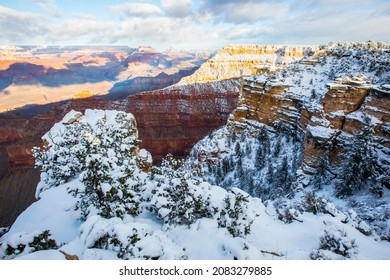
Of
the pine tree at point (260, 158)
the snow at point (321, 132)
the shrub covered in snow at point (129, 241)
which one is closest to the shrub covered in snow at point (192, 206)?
the shrub covered in snow at point (129, 241)

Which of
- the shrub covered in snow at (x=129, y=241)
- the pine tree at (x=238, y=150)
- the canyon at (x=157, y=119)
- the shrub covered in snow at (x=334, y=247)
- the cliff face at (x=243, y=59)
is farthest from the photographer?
the cliff face at (x=243, y=59)

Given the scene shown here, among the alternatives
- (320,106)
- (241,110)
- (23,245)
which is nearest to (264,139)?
(241,110)

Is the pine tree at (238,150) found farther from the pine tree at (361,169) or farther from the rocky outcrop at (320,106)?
the pine tree at (361,169)

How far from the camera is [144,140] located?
205 ft

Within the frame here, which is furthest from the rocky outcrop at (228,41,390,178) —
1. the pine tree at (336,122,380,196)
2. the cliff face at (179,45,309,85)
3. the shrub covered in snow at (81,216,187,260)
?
the cliff face at (179,45,309,85)

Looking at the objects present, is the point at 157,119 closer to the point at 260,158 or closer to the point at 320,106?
the point at 260,158

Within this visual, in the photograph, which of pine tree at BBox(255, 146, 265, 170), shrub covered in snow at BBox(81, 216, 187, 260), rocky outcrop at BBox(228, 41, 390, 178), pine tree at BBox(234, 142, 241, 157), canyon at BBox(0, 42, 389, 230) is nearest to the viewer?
shrub covered in snow at BBox(81, 216, 187, 260)

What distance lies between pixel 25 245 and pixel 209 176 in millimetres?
25405

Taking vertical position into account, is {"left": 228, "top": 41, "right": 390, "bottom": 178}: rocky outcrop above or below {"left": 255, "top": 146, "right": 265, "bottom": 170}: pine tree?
above

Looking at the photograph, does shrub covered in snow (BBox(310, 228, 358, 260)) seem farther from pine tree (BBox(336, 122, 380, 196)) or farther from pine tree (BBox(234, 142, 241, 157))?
pine tree (BBox(234, 142, 241, 157))

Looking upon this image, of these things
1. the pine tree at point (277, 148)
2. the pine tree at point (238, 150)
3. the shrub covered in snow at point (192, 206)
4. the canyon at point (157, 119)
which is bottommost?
the canyon at point (157, 119)

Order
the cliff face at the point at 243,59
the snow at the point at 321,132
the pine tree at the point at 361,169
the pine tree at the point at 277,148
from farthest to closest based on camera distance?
1. the cliff face at the point at 243,59
2. the pine tree at the point at 277,148
3. the snow at the point at 321,132
4. the pine tree at the point at 361,169

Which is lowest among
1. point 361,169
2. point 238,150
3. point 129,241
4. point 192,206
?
point 238,150

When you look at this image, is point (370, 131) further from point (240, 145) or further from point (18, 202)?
point (18, 202)
